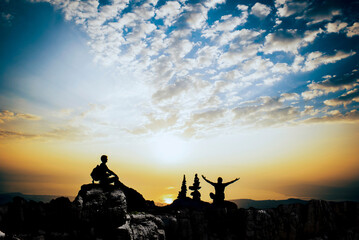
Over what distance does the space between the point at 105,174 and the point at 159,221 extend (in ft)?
17.9

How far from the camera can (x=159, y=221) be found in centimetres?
1323

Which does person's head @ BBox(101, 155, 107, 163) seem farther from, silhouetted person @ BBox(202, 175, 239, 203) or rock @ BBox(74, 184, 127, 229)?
silhouetted person @ BBox(202, 175, 239, 203)

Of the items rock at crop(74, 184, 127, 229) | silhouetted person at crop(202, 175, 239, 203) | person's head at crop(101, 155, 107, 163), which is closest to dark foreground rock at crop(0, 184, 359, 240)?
rock at crop(74, 184, 127, 229)

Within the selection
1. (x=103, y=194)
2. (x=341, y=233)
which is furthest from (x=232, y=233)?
(x=103, y=194)

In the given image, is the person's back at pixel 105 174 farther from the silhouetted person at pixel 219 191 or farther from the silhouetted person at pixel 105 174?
the silhouetted person at pixel 219 191

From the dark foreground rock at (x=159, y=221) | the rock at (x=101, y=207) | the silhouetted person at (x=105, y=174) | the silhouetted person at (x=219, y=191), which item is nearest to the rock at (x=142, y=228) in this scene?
the dark foreground rock at (x=159, y=221)

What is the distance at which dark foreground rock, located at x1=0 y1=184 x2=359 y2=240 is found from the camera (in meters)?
8.78

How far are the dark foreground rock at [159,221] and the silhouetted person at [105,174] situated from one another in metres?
0.67

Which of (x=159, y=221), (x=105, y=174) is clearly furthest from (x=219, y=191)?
(x=105, y=174)

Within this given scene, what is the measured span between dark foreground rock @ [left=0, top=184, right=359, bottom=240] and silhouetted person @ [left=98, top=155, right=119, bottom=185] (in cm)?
67

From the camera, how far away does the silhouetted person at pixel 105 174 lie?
40.8 feet

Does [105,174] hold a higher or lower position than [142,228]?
higher

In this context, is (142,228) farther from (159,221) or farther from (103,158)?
(103,158)

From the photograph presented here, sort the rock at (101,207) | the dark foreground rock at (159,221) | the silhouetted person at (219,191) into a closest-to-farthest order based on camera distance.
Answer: the dark foreground rock at (159,221) < the rock at (101,207) < the silhouetted person at (219,191)
